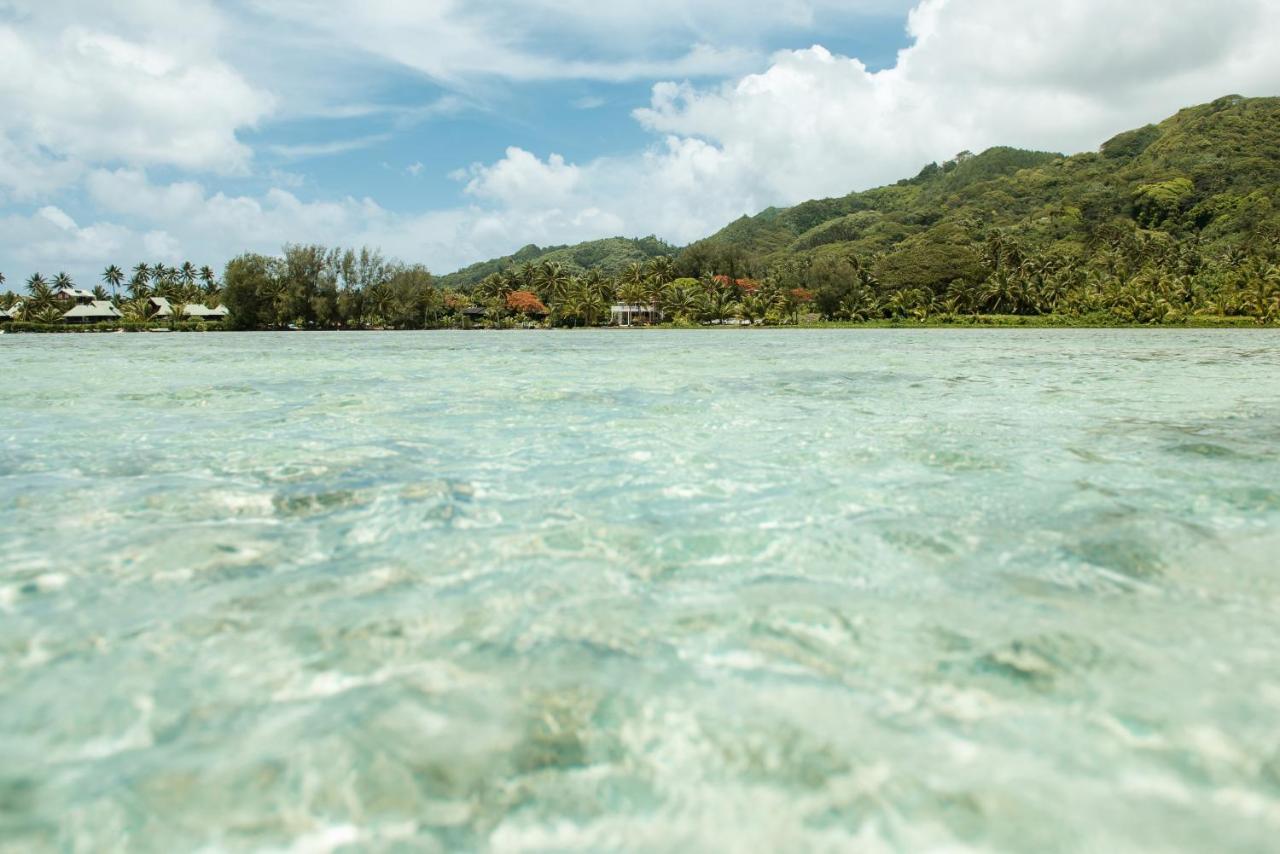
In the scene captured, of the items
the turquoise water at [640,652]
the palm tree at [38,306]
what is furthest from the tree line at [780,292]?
the turquoise water at [640,652]

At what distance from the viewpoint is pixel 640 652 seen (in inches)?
148

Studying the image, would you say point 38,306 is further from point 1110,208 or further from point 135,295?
point 1110,208

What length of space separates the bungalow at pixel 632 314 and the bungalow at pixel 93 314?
2534 inches

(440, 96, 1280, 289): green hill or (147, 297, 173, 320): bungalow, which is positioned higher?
(440, 96, 1280, 289): green hill

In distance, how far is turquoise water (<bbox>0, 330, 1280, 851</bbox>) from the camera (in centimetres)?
258

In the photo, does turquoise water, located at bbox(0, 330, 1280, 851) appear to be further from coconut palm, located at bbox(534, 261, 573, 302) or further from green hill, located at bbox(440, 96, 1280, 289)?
green hill, located at bbox(440, 96, 1280, 289)

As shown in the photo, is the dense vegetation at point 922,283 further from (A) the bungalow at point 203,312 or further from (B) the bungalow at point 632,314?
(A) the bungalow at point 203,312

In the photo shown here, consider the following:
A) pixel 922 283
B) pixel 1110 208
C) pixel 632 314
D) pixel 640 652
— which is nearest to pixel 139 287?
pixel 632 314

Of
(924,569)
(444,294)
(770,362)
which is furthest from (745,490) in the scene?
(444,294)

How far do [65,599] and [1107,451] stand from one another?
9.85 meters

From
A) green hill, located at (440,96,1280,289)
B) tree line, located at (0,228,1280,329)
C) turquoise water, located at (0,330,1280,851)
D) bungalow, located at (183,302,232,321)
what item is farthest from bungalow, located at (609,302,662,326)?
turquoise water, located at (0,330,1280,851)

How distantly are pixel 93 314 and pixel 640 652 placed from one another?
122329 millimetres

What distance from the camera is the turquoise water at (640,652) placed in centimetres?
258

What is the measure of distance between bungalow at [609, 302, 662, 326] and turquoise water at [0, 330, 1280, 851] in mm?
97014
